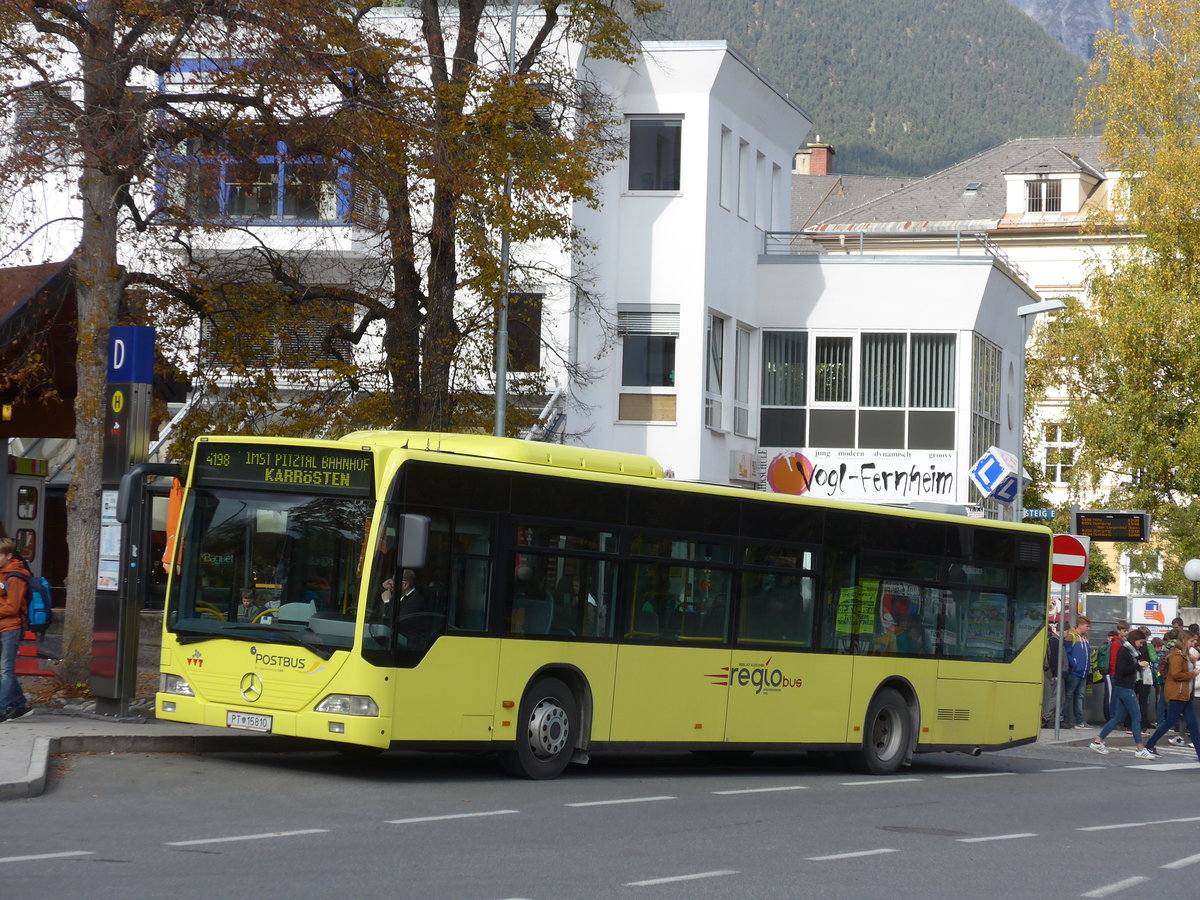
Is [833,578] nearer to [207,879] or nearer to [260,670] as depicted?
[260,670]

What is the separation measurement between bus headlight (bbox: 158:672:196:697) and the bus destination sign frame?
17865 mm

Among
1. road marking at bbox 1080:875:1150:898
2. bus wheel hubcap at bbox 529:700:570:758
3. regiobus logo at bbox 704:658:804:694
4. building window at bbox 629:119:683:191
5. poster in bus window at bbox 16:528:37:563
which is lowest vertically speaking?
road marking at bbox 1080:875:1150:898

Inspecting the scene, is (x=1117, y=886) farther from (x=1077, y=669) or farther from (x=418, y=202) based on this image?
(x=1077, y=669)

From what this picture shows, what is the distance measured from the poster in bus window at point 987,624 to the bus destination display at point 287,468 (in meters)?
8.77

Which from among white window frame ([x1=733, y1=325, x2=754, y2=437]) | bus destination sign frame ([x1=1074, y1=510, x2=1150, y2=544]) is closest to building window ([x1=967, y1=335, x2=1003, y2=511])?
white window frame ([x1=733, y1=325, x2=754, y2=437])

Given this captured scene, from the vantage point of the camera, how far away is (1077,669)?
28266 millimetres

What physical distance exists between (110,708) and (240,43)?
24.1 ft

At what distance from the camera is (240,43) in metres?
19.2

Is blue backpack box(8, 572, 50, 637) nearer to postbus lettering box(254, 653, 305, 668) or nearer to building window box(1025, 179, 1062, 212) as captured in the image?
postbus lettering box(254, 653, 305, 668)

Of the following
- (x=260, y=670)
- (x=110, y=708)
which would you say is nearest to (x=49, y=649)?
(x=110, y=708)

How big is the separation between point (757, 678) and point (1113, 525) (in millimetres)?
13355

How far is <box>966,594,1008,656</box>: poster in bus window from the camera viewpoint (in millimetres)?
20250

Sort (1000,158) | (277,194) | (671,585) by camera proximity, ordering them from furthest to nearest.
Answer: (1000,158) < (277,194) < (671,585)

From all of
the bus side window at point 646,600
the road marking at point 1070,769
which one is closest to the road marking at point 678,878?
the bus side window at point 646,600
